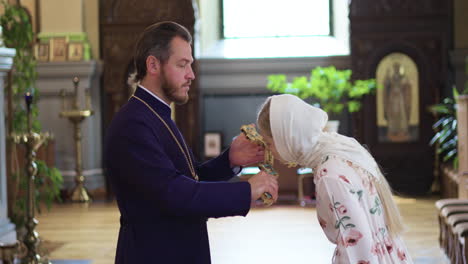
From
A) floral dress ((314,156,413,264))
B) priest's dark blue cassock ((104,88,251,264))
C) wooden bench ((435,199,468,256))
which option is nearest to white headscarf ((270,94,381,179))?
floral dress ((314,156,413,264))

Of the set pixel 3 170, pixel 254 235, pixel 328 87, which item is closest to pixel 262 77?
pixel 328 87

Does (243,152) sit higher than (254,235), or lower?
higher

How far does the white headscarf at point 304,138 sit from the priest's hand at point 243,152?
1.07 feet

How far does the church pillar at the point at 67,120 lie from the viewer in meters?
11.4

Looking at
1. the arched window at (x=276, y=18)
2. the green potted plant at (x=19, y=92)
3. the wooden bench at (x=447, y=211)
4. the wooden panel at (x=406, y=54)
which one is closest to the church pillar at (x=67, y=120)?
the arched window at (x=276, y=18)

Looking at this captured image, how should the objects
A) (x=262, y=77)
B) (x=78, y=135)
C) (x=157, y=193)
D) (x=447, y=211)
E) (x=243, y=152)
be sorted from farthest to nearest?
(x=262, y=77), (x=78, y=135), (x=447, y=211), (x=243, y=152), (x=157, y=193)

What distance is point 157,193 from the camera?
2.65 metres

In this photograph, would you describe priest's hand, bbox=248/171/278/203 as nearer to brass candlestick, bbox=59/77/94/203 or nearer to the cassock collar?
the cassock collar

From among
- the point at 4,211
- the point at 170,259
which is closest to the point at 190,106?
the point at 4,211

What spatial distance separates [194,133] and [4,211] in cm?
582

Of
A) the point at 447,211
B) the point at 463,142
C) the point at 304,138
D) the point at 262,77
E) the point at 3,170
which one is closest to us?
the point at 304,138

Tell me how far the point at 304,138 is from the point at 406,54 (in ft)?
29.1

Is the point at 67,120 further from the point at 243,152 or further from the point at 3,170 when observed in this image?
the point at 243,152

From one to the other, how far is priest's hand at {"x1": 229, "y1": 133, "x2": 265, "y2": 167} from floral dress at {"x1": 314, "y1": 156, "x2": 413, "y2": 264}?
0.43m
